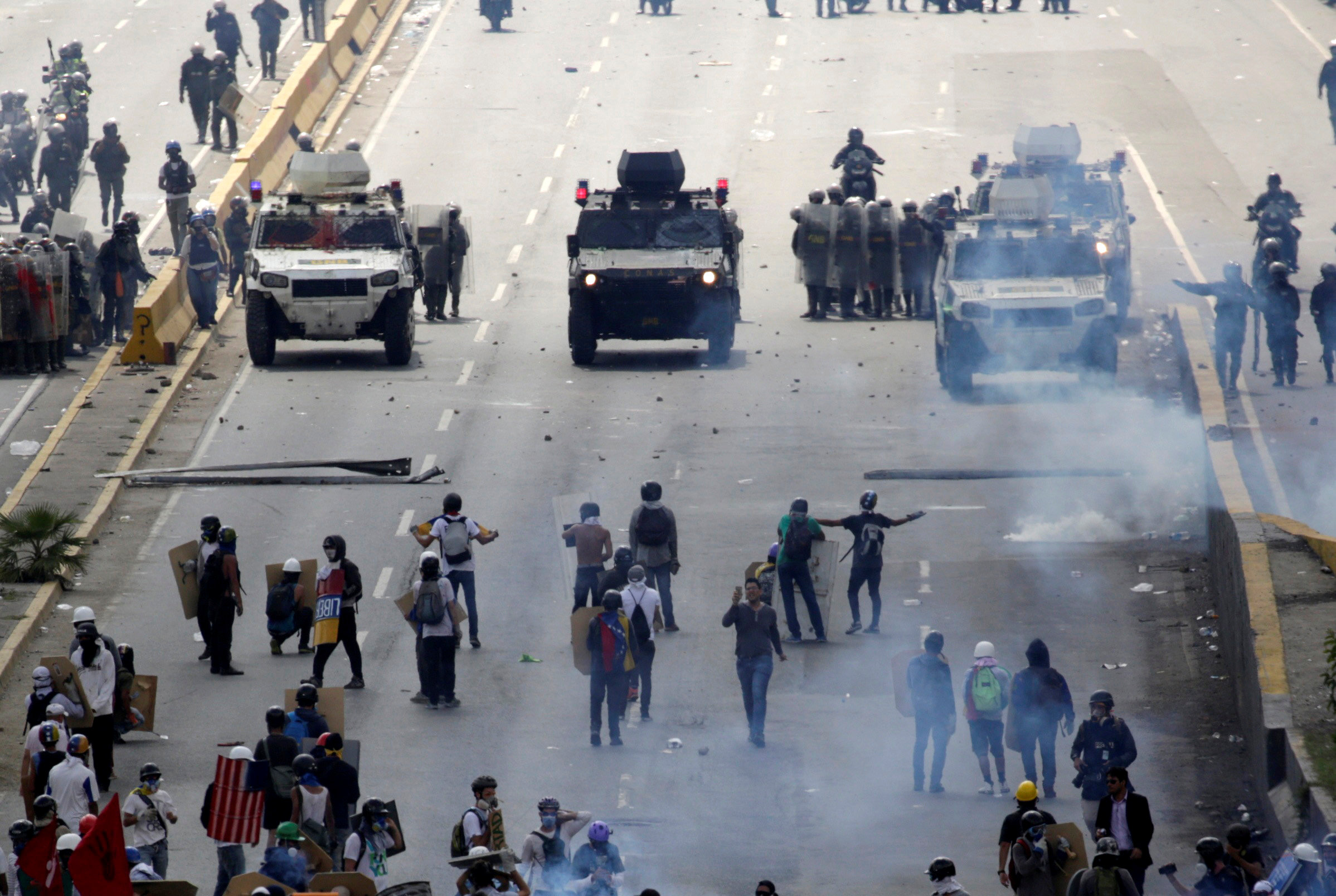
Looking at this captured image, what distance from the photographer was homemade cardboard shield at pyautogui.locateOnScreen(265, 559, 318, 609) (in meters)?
18.5

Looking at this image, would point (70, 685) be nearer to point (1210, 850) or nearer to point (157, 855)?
point (157, 855)

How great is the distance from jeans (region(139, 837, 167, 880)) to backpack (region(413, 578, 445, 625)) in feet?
→ 13.3

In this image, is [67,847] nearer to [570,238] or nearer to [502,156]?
[570,238]

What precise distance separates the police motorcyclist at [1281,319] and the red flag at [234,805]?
17246 millimetres

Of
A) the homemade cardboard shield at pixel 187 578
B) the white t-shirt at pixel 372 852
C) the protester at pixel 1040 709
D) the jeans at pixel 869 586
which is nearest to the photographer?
the white t-shirt at pixel 372 852

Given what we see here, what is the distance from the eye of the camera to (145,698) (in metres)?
16.2

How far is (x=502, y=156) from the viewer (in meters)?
40.3

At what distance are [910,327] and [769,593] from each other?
12698 mm

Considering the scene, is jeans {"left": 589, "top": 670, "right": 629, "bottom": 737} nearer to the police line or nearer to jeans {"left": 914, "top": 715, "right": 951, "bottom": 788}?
jeans {"left": 914, "top": 715, "right": 951, "bottom": 788}

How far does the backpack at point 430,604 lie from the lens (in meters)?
16.9

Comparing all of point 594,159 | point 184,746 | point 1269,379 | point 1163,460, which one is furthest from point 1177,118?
point 184,746

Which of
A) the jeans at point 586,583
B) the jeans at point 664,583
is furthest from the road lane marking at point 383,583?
the jeans at point 664,583

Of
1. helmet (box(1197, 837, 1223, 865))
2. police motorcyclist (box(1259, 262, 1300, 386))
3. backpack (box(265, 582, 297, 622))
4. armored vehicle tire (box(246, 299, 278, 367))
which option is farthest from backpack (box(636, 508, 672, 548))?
police motorcyclist (box(1259, 262, 1300, 386))

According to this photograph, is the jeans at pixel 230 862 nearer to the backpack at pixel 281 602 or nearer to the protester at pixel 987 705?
the backpack at pixel 281 602
